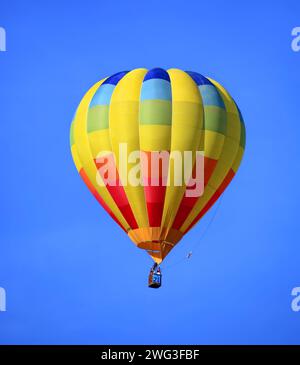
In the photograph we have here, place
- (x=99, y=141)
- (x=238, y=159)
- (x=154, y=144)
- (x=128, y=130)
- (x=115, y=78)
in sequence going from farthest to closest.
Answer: (x=238, y=159), (x=115, y=78), (x=99, y=141), (x=128, y=130), (x=154, y=144)

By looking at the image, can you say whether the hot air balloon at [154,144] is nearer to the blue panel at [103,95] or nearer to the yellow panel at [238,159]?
the blue panel at [103,95]

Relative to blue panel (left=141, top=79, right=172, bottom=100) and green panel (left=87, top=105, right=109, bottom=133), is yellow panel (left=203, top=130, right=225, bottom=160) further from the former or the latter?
green panel (left=87, top=105, right=109, bottom=133)

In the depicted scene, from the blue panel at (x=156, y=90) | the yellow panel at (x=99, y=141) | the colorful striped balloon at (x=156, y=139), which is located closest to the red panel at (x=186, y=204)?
the colorful striped balloon at (x=156, y=139)

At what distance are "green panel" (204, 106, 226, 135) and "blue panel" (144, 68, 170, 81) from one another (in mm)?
1213

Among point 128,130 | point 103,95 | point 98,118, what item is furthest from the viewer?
point 103,95

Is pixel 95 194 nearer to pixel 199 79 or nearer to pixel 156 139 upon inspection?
pixel 156 139

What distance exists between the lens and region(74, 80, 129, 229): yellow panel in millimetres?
46781

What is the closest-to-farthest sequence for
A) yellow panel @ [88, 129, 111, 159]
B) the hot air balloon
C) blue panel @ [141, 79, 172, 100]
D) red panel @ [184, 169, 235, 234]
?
1. the hot air balloon
2. yellow panel @ [88, 129, 111, 159]
3. blue panel @ [141, 79, 172, 100]
4. red panel @ [184, 169, 235, 234]

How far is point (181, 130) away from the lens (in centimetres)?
4622

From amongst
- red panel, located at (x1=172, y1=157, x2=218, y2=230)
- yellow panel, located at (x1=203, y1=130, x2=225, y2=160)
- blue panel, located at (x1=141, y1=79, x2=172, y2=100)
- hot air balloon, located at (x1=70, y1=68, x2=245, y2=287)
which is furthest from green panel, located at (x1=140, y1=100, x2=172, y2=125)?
red panel, located at (x1=172, y1=157, x2=218, y2=230)

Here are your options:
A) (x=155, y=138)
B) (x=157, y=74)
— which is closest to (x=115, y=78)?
(x=157, y=74)

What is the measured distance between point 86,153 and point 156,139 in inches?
73.2
